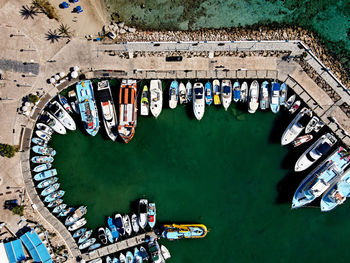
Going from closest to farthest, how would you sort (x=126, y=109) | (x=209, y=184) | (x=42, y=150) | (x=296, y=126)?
(x=296, y=126) < (x=126, y=109) < (x=42, y=150) < (x=209, y=184)

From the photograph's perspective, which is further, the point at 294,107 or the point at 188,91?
the point at 188,91

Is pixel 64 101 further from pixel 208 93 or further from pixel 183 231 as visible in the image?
pixel 183 231

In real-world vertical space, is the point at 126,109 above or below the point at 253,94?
above

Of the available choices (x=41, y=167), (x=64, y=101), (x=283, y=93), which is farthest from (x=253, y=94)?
(x=41, y=167)

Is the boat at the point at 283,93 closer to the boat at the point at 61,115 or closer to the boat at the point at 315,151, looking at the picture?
the boat at the point at 315,151

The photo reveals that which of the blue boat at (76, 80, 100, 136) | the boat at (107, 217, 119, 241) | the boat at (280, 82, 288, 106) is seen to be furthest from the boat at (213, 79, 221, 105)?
the boat at (107, 217, 119, 241)

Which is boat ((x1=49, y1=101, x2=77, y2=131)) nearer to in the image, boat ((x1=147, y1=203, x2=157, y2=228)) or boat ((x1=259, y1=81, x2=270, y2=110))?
boat ((x1=147, y1=203, x2=157, y2=228))
